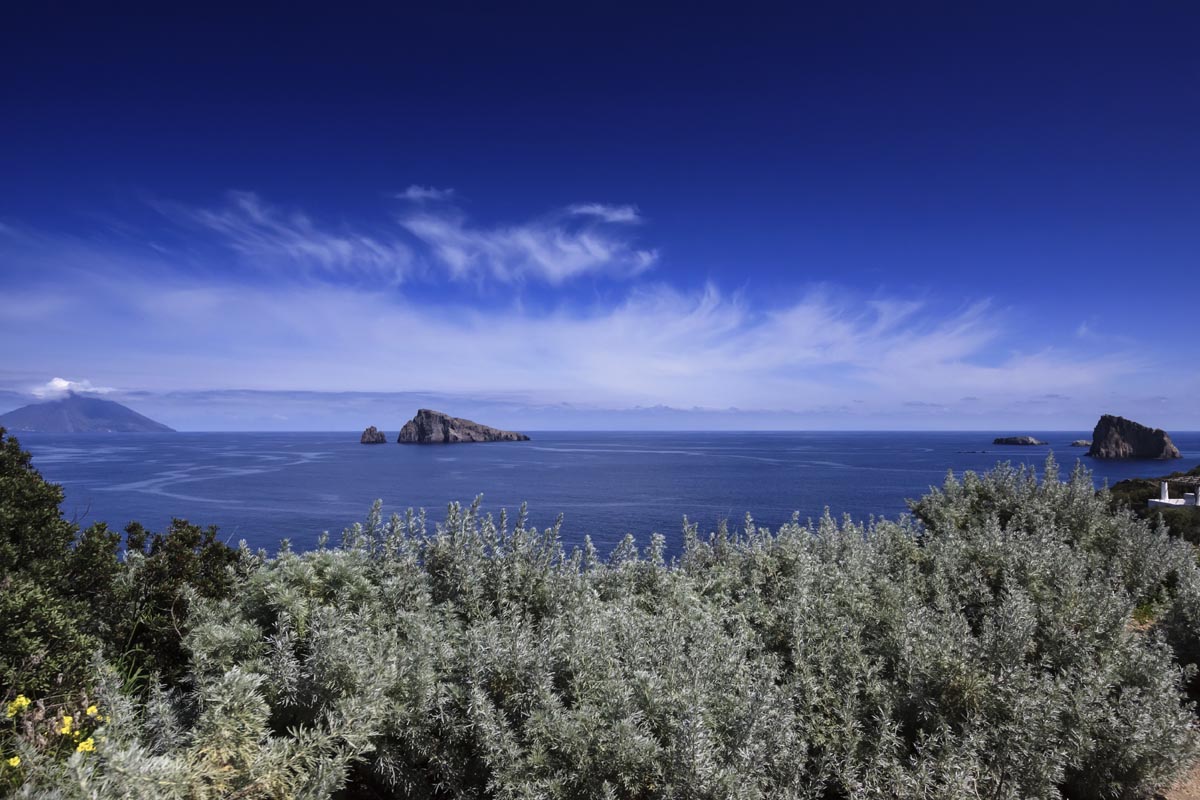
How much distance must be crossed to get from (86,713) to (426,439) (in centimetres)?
18951

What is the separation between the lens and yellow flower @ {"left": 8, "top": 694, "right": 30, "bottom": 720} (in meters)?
3.88

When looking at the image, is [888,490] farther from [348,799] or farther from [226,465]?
[226,465]

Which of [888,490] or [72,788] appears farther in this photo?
[888,490]

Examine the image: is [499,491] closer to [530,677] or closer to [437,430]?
[530,677]

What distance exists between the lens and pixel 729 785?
3701 millimetres

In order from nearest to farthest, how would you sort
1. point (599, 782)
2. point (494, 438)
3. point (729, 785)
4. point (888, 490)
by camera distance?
point (729, 785), point (599, 782), point (888, 490), point (494, 438)

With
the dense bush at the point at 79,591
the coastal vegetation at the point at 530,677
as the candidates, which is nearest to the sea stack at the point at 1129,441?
the coastal vegetation at the point at 530,677

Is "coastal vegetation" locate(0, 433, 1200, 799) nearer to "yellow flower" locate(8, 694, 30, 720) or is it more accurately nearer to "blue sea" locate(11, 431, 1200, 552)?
"yellow flower" locate(8, 694, 30, 720)

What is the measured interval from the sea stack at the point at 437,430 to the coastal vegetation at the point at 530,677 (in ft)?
594

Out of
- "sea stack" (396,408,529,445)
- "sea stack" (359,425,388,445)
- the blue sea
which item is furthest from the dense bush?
"sea stack" (359,425,388,445)

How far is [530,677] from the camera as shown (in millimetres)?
4531

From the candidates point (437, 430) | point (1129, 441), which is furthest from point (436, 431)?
point (1129, 441)

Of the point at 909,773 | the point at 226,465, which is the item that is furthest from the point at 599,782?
the point at 226,465

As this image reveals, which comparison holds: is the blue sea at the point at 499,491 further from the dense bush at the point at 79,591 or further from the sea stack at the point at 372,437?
the sea stack at the point at 372,437
